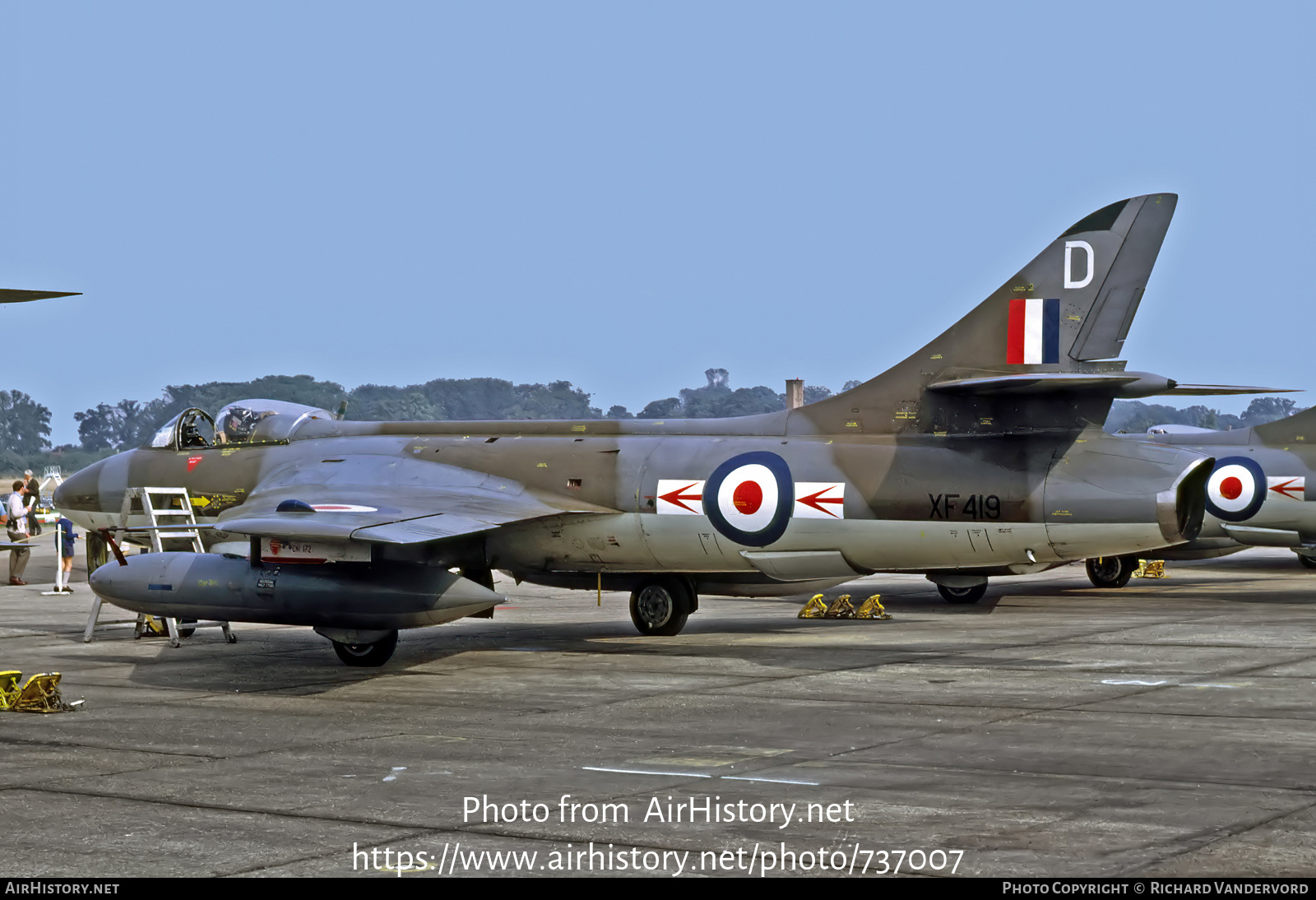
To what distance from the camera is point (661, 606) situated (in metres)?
18.5

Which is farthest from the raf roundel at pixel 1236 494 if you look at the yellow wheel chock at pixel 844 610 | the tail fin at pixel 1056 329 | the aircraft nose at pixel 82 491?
the aircraft nose at pixel 82 491

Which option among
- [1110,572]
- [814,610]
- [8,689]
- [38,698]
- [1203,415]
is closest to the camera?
[38,698]

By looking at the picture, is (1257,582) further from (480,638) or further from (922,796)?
(922,796)

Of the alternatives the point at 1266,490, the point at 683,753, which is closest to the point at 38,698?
the point at 683,753

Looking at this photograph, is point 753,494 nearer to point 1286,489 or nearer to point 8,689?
point 8,689

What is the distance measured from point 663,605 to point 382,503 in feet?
13.0

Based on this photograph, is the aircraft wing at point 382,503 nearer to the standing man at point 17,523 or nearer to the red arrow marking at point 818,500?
the red arrow marking at point 818,500

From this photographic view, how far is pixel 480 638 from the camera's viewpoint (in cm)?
1886

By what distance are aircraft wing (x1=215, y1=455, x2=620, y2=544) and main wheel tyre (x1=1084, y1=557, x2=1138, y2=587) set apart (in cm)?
1276

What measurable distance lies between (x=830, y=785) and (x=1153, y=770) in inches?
87.1

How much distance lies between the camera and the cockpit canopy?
63.8ft

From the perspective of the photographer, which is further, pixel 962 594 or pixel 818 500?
pixel 962 594

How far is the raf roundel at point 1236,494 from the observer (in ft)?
82.9
